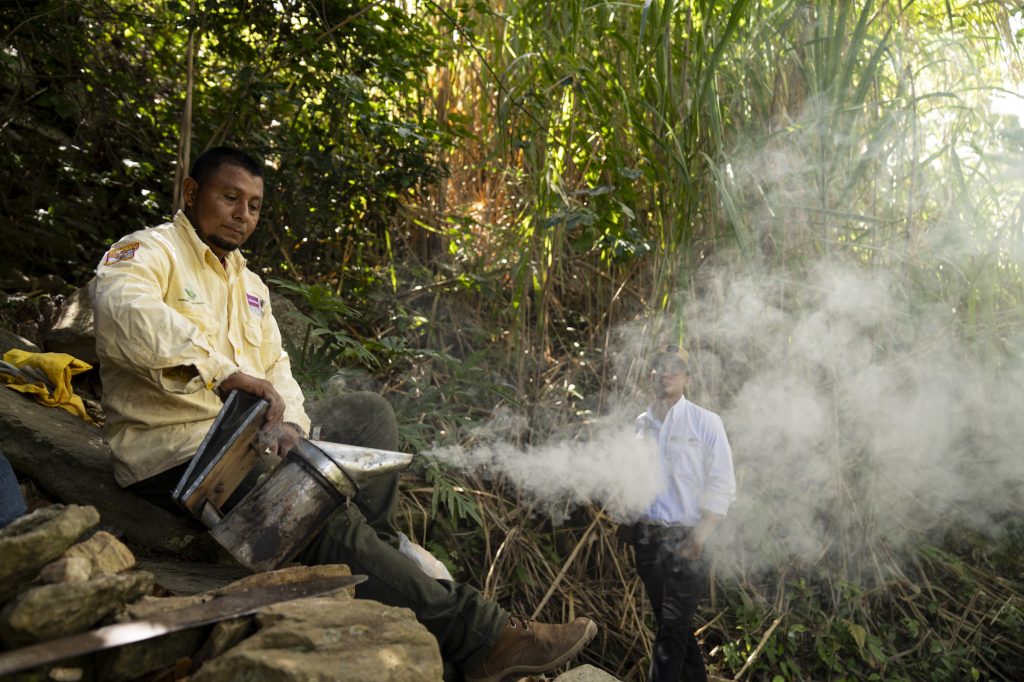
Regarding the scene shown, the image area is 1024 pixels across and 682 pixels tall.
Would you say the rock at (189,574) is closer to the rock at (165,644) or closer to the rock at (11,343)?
the rock at (165,644)

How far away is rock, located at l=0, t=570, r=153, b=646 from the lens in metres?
1.36

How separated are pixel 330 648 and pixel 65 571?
1.68 feet

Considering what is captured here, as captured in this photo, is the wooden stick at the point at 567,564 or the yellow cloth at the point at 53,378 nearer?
the yellow cloth at the point at 53,378

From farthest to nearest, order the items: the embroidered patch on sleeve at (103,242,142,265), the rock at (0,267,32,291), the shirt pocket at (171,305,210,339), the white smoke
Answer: the rock at (0,267,32,291)
the white smoke
the shirt pocket at (171,305,210,339)
the embroidered patch on sleeve at (103,242,142,265)

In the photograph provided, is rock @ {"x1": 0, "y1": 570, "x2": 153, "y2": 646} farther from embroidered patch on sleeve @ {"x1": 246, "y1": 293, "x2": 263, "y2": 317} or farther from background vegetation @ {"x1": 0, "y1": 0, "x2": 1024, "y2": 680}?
background vegetation @ {"x1": 0, "y1": 0, "x2": 1024, "y2": 680}

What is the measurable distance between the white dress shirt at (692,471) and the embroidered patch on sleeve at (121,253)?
7.13 feet

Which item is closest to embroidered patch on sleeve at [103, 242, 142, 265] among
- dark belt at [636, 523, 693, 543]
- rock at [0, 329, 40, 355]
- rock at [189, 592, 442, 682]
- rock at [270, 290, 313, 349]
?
rock at [189, 592, 442, 682]

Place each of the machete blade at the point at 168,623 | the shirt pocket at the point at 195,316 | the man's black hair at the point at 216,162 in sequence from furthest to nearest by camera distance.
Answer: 1. the man's black hair at the point at 216,162
2. the shirt pocket at the point at 195,316
3. the machete blade at the point at 168,623

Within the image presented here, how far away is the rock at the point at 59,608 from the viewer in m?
1.36

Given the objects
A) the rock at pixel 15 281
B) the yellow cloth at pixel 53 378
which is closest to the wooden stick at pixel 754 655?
the yellow cloth at pixel 53 378

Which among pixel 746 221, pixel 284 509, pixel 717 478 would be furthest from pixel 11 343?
pixel 746 221

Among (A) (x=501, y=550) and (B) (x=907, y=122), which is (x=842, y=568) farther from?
(B) (x=907, y=122)

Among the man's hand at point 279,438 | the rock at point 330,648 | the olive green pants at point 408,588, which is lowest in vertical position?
the olive green pants at point 408,588

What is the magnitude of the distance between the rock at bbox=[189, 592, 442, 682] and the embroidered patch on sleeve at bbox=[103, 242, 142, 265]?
106cm
